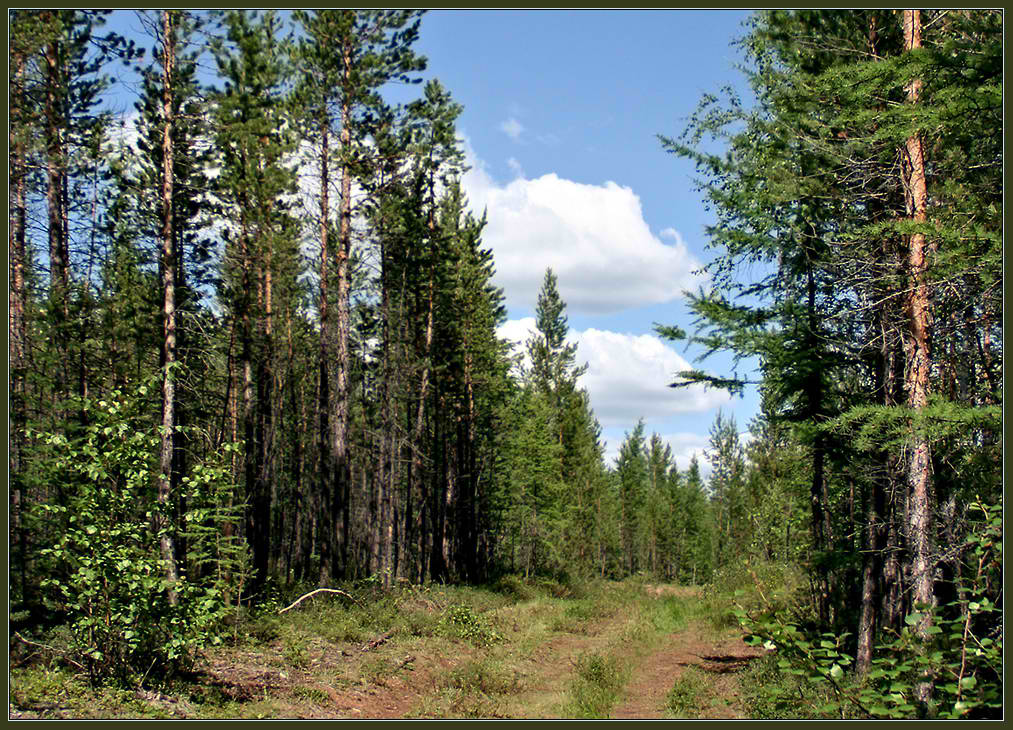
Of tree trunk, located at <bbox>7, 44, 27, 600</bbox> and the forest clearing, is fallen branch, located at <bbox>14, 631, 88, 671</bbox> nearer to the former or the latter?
the forest clearing

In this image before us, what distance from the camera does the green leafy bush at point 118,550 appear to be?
8805mm

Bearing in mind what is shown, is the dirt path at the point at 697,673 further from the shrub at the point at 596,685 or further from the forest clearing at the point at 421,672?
the shrub at the point at 596,685

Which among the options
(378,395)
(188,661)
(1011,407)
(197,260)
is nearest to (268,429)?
(378,395)

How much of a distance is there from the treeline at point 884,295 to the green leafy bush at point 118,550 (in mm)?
7341

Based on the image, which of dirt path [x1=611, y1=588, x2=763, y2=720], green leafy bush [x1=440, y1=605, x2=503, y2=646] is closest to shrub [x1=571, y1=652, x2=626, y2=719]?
dirt path [x1=611, y1=588, x2=763, y2=720]

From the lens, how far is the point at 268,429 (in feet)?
90.5

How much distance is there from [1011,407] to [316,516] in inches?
1407

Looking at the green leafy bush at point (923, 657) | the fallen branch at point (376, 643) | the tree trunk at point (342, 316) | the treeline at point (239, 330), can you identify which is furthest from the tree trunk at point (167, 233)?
the green leafy bush at point (923, 657)

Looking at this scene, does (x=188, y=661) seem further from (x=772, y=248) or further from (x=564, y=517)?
(x=564, y=517)

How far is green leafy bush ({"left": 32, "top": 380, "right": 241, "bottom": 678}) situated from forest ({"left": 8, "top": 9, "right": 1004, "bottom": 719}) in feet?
0.18

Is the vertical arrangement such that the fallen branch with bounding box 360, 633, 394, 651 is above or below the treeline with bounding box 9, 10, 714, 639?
below

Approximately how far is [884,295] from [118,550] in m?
10.9

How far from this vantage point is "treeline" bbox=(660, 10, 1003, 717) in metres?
7.36

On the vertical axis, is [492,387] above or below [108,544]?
above
